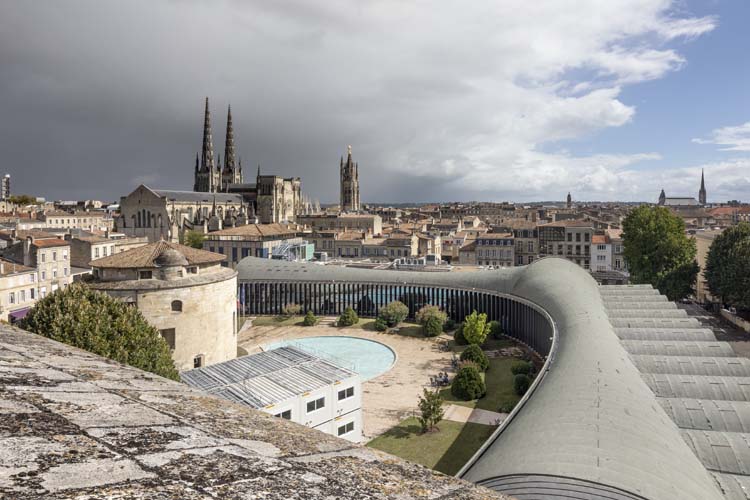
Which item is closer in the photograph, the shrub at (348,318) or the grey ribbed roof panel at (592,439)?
the grey ribbed roof panel at (592,439)

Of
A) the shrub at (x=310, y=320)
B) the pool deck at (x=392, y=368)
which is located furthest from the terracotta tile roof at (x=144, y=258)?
the shrub at (x=310, y=320)

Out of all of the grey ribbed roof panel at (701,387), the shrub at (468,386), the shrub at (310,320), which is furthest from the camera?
the shrub at (310,320)

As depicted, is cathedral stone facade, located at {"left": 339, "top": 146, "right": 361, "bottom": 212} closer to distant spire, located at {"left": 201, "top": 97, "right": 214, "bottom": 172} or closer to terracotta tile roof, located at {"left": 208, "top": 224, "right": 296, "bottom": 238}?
distant spire, located at {"left": 201, "top": 97, "right": 214, "bottom": 172}

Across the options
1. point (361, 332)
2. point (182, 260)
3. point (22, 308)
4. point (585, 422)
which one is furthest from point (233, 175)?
point (585, 422)

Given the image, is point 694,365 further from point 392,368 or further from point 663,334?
point 392,368

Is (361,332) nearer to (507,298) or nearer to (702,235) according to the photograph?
(507,298)

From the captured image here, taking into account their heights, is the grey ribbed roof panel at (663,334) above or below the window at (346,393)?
above

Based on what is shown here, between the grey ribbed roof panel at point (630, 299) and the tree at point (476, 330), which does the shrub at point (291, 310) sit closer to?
the tree at point (476, 330)
